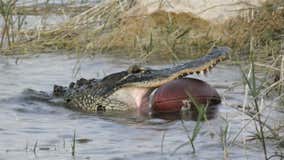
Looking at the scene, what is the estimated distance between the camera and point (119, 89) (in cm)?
723

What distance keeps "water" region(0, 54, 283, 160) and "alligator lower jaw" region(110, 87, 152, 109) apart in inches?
5.5

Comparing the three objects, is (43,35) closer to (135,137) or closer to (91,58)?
(91,58)

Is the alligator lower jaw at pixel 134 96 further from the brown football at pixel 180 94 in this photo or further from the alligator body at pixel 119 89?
the brown football at pixel 180 94

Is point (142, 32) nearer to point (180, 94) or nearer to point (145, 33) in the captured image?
point (145, 33)

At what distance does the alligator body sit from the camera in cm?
695

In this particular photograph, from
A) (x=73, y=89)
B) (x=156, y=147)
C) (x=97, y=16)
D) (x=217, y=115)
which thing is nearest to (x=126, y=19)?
(x=97, y=16)

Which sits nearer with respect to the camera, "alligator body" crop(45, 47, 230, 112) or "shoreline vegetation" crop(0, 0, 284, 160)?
"alligator body" crop(45, 47, 230, 112)

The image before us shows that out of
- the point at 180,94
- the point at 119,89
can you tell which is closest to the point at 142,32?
the point at 119,89

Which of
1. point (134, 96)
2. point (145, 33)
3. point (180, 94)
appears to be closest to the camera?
A: point (180, 94)

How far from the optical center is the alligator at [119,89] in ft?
22.8

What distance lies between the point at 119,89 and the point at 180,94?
63 centimetres

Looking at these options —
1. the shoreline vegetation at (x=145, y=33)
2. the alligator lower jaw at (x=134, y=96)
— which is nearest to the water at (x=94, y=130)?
the alligator lower jaw at (x=134, y=96)

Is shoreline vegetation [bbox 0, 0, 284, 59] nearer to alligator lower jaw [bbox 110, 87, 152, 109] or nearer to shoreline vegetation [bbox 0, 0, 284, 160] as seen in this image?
shoreline vegetation [bbox 0, 0, 284, 160]

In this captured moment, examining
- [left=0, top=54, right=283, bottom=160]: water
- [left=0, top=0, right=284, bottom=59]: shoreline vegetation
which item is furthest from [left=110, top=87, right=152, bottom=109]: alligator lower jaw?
[left=0, top=0, right=284, bottom=59]: shoreline vegetation
